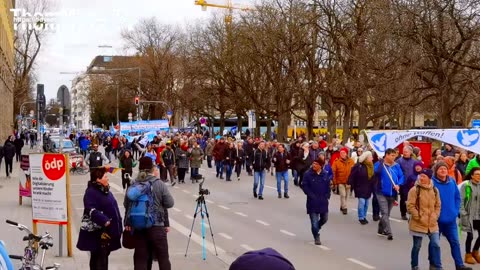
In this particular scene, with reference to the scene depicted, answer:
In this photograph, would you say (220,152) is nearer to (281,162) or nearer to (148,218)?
(281,162)

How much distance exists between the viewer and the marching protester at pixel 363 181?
14.8 meters

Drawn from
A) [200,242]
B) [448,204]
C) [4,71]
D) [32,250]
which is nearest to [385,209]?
[448,204]

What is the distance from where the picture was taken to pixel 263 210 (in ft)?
57.1

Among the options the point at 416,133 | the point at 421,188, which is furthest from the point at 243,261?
the point at 416,133

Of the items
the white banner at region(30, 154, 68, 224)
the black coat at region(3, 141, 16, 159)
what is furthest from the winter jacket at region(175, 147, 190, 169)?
the white banner at region(30, 154, 68, 224)

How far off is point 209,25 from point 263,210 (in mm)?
45294

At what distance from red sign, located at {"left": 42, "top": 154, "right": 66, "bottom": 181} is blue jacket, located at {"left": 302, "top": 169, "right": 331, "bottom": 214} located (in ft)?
14.6

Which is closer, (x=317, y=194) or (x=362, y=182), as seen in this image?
(x=317, y=194)

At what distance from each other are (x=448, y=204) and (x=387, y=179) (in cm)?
328

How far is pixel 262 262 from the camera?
9.15ft

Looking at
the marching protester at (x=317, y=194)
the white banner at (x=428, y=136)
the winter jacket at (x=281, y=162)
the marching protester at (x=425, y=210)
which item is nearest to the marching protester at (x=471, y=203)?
the marching protester at (x=425, y=210)

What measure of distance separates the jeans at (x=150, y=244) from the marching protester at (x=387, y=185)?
20.1 ft

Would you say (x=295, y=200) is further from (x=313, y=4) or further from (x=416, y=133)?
(x=313, y=4)

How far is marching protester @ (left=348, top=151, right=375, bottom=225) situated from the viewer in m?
14.8
